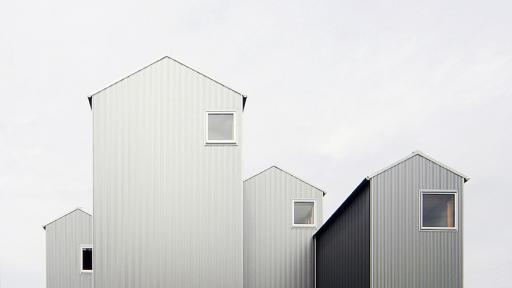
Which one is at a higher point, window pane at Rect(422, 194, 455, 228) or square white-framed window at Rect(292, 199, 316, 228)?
window pane at Rect(422, 194, 455, 228)

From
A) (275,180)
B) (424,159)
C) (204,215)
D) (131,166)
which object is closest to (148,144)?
(131,166)

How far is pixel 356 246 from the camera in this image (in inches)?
501

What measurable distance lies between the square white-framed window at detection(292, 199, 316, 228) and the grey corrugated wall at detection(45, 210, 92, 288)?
8.91 metres

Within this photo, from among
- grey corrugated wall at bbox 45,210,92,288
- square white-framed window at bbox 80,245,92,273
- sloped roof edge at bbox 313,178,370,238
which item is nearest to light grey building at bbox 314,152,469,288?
sloped roof edge at bbox 313,178,370,238

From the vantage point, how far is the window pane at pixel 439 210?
1172 centimetres

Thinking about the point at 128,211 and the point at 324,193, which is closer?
the point at 128,211

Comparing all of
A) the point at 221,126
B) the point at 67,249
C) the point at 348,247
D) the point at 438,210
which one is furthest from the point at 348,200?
the point at 67,249

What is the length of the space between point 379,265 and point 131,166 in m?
7.31

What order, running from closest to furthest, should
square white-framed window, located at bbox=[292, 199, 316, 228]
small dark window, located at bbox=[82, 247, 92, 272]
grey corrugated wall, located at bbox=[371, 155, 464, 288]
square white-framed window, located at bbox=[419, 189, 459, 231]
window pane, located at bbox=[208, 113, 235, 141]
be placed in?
1. grey corrugated wall, located at bbox=[371, 155, 464, 288]
2. square white-framed window, located at bbox=[419, 189, 459, 231]
3. window pane, located at bbox=[208, 113, 235, 141]
4. square white-framed window, located at bbox=[292, 199, 316, 228]
5. small dark window, located at bbox=[82, 247, 92, 272]

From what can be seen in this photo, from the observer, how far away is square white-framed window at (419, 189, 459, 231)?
11.7 m

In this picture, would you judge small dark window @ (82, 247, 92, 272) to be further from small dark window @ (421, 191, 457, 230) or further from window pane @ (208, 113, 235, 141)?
small dark window @ (421, 191, 457, 230)

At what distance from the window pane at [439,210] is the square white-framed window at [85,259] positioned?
556 inches

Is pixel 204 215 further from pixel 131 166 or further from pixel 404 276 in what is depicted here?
pixel 404 276

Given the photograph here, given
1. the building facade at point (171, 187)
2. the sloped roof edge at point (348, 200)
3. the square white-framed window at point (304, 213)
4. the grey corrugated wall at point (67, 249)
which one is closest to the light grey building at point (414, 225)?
the sloped roof edge at point (348, 200)
